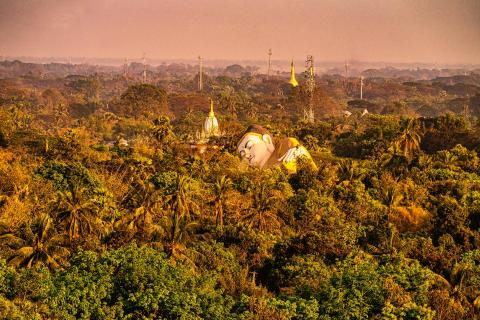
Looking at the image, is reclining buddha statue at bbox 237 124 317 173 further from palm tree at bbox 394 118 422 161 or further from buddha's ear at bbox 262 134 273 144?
palm tree at bbox 394 118 422 161

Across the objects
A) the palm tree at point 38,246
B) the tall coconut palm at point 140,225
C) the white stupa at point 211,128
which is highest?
the white stupa at point 211,128

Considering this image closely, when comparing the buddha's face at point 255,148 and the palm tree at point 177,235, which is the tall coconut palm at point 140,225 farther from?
the buddha's face at point 255,148

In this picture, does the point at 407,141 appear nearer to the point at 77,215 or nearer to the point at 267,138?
the point at 267,138

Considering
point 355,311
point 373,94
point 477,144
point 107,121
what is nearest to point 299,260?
point 355,311

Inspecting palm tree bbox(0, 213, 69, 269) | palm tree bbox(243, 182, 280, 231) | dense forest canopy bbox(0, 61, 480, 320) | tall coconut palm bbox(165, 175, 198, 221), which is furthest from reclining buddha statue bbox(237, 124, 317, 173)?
palm tree bbox(0, 213, 69, 269)

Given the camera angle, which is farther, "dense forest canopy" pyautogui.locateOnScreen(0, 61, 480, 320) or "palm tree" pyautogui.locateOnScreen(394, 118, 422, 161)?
"palm tree" pyautogui.locateOnScreen(394, 118, 422, 161)

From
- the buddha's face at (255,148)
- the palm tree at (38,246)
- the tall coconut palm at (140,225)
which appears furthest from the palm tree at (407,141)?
the palm tree at (38,246)

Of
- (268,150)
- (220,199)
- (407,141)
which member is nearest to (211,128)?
(268,150)
